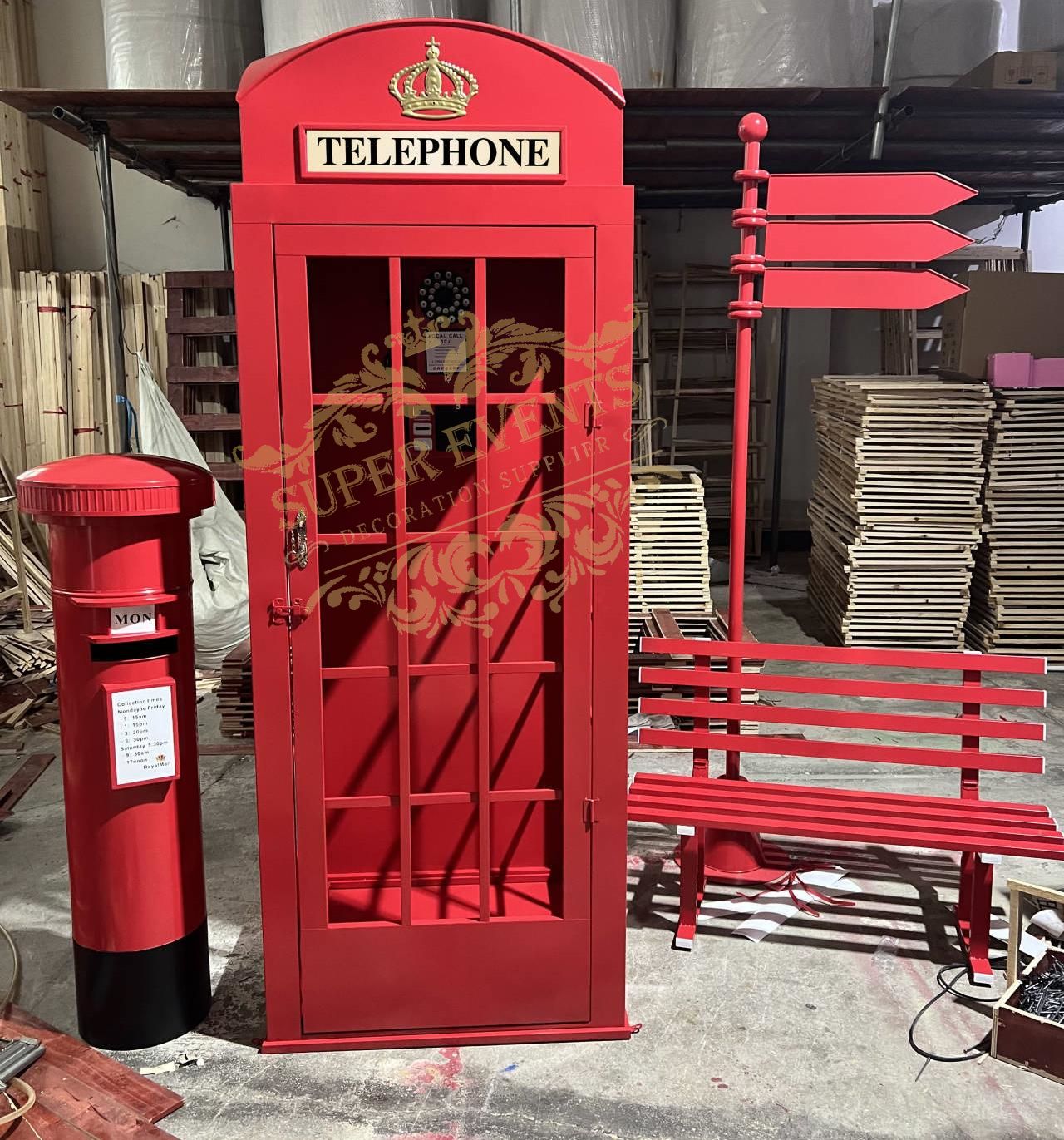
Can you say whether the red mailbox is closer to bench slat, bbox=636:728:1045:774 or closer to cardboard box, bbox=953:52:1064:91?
bench slat, bbox=636:728:1045:774

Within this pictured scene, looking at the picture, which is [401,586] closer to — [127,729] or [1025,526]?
[127,729]

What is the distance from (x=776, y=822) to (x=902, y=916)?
0.80 metres

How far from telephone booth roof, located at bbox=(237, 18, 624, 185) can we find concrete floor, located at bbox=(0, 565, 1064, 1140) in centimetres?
266

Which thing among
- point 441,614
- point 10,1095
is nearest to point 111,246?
point 441,614

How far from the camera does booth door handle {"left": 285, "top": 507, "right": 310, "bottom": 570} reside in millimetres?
3008

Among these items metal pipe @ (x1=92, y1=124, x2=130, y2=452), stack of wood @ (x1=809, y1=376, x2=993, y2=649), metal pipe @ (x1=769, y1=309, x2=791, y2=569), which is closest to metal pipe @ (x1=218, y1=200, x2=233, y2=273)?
metal pipe @ (x1=92, y1=124, x2=130, y2=452)

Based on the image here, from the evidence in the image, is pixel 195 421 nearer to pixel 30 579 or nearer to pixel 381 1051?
pixel 30 579

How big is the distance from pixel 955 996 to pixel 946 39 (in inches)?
310

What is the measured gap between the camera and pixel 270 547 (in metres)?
3.01

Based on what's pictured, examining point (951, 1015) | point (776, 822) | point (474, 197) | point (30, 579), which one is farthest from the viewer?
point (30, 579)

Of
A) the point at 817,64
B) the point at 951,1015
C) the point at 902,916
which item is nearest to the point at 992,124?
the point at 817,64

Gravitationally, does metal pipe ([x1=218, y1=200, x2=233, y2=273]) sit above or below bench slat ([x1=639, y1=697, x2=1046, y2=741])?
above

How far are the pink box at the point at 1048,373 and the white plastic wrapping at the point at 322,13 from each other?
15.3ft

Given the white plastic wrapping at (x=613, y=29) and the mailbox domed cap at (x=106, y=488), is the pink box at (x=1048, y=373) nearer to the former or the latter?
the white plastic wrapping at (x=613, y=29)
